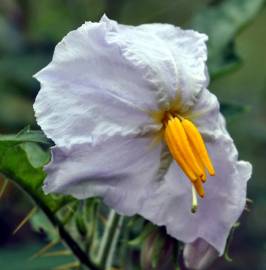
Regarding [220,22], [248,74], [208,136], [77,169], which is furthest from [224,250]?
[248,74]

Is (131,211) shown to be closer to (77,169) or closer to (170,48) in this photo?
(77,169)

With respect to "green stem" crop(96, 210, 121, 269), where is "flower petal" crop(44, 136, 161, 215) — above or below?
above

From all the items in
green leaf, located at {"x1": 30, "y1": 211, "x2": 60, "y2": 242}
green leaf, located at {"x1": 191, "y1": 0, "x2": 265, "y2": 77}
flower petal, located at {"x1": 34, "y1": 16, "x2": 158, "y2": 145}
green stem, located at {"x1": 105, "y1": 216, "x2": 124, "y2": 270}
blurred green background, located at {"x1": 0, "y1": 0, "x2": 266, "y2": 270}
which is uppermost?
flower petal, located at {"x1": 34, "y1": 16, "x2": 158, "y2": 145}

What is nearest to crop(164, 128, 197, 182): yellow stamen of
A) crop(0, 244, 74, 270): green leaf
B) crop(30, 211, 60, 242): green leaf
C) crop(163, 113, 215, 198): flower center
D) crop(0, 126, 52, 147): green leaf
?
crop(163, 113, 215, 198): flower center

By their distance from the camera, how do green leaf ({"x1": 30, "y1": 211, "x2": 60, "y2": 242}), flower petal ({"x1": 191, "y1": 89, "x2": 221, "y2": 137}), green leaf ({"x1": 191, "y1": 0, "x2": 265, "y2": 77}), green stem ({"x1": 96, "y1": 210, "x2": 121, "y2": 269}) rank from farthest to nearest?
1. green leaf ({"x1": 191, "y1": 0, "x2": 265, "y2": 77})
2. green leaf ({"x1": 30, "y1": 211, "x2": 60, "y2": 242})
3. green stem ({"x1": 96, "y1": 210, "x2": 121, "y2": 269})
4. flower petal ({"x1": 191, "y1": 89, "x2": 221, "y2": 137})

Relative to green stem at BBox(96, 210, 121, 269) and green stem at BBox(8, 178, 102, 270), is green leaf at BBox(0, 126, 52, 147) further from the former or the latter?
green stem at BBox(96, 210, 121, 269)

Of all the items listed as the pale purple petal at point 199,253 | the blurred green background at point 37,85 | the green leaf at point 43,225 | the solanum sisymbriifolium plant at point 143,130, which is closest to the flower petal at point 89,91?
the solanum sisymbriifolium plant at point 143,130

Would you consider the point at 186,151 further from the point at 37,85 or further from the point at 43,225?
the point at 37,85
